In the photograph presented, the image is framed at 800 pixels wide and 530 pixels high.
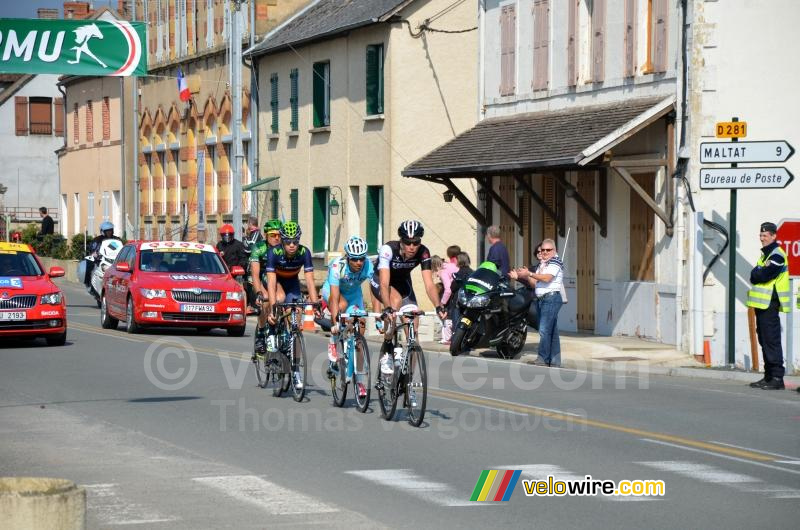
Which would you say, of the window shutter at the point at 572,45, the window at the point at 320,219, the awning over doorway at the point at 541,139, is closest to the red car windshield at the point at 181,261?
the awning over doorway at the point at 541,139

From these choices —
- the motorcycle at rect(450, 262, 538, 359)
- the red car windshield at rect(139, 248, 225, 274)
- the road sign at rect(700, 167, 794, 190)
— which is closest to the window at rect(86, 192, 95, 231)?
the red car windshield at rect(139, 248, 225, 274)

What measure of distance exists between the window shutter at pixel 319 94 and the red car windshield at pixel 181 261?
13.2m

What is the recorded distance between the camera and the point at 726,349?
843 inches

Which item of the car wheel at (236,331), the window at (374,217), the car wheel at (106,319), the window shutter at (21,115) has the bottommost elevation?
the car wheel at (236,331)

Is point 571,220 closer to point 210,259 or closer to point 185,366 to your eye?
point 210,259

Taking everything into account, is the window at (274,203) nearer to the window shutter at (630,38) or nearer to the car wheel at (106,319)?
the car wheel at (106,319)

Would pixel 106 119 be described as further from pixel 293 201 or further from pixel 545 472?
pixel 545 472

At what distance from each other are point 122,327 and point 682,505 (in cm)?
2008

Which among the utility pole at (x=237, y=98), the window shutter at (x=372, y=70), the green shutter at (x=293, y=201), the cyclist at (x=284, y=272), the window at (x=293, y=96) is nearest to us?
the cyclist at (x=284, y=272)

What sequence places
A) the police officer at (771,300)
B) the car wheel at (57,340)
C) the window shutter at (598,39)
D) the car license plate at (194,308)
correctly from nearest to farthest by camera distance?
1. the police officer at (771,300)
2. the car wheel at (57,340)
3. the car license plate at (194,308)
4. the window shutter at (598,39)

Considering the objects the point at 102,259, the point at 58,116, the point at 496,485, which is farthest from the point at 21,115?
the point at 496,485

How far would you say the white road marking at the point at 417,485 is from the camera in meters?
9.27

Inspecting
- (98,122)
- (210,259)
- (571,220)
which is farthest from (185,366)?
(98,122)

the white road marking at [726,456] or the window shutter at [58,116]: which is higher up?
the window shutter at [58,116]
